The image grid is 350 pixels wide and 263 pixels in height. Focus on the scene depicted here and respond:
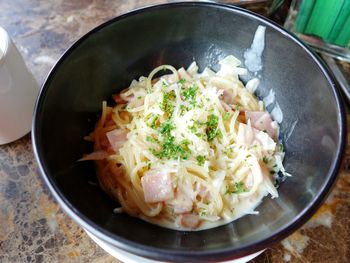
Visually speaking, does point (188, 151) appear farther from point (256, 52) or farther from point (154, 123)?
point (256, 52)

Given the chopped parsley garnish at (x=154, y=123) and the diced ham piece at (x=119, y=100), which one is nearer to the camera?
the chopped parsley garnish at (x=154, y=123)

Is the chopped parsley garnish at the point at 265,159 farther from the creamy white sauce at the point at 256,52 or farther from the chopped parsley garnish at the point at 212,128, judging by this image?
the creamy white sauce at the point at 256,52

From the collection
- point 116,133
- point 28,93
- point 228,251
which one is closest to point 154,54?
point 116,133

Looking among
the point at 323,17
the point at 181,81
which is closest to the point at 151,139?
the point at 181,81

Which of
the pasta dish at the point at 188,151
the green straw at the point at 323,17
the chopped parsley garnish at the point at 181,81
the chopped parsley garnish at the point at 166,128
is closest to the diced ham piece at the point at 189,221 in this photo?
the pasta dish at the point at 188,151

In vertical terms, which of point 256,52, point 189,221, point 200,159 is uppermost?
point 256,52

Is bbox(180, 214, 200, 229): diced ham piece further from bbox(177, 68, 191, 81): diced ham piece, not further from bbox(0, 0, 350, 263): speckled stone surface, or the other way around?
bbox(177, 68, 191, 81): diced ham piece

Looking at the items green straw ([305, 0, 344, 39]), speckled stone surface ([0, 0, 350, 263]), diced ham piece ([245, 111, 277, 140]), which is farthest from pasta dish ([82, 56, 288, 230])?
green straw ([305, 0, 344, 39])
